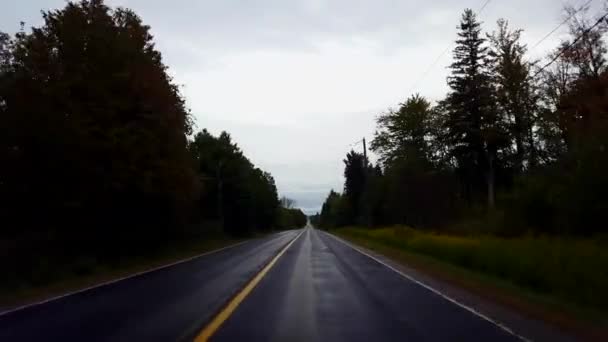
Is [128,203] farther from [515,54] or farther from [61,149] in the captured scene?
[515,54]

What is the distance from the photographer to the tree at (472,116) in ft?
156

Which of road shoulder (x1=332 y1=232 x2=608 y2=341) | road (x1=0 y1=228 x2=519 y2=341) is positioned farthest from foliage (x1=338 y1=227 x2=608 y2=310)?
road (x1=0 y1=228 x2=519 y2=341)

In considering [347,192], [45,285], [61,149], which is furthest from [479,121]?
[347,192]

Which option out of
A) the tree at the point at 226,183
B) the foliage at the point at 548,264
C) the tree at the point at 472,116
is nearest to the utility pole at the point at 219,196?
the tree at the point at 226,183

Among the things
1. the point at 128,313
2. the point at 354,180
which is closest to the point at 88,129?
the point at 128,313

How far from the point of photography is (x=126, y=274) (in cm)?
2247

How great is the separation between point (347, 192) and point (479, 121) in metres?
75.5

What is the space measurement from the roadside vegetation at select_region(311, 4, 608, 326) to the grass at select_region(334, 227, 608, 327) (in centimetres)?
5

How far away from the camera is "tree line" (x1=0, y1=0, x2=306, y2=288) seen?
83.5ft

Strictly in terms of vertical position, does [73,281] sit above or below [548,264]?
below

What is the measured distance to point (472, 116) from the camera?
1906 inches

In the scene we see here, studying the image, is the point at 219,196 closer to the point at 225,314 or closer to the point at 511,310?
the point at 225,314

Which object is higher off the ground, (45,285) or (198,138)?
(198,138)

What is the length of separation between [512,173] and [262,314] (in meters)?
41.8
